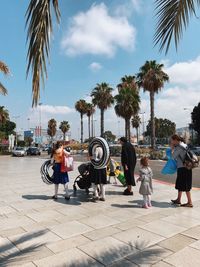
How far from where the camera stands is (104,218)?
606cm

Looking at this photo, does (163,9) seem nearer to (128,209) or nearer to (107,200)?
(128,209)

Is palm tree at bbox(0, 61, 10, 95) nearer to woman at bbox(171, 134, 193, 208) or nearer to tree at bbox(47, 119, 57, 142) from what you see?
woman at bbox(171, 134, 193, 208)

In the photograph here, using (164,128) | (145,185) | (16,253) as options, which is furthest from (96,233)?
(164,128)

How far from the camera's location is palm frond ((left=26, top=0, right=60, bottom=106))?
→ 3236mm

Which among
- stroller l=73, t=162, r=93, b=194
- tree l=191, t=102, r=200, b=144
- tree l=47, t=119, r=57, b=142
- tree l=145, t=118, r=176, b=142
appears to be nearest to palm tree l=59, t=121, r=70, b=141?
tree l=47, t=119, r=57, b=142

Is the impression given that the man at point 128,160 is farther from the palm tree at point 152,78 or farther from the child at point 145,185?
the palm tree at point 152,78

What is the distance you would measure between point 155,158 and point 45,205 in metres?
23.7

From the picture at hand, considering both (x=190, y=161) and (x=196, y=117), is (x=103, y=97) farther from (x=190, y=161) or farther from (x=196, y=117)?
(x=190, y=161)

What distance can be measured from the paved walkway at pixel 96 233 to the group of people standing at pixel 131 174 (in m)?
0.31

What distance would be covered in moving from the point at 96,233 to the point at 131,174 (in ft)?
11.3

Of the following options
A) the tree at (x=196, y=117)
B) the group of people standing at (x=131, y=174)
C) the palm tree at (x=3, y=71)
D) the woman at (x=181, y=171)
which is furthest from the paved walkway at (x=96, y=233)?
the tree at (x=196, y=117)

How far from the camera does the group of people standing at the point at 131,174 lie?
7.07 meters

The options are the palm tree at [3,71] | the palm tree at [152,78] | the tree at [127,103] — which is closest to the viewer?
the palm tree at [3,71]

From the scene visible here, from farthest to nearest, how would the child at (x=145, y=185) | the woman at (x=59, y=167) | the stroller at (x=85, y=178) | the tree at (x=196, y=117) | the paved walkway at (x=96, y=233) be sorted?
the tree at (x=196, y=117) < the stroller at (x=85, y=178) < the woman at (x=59, y=167) < the child at (x=145, y=185) < the paved walkway at (x=96, y=233)
